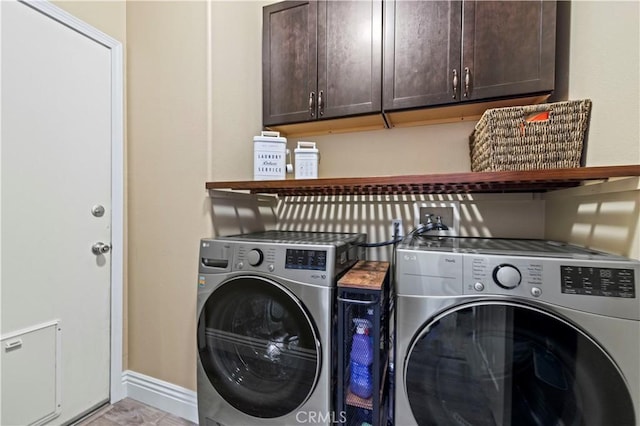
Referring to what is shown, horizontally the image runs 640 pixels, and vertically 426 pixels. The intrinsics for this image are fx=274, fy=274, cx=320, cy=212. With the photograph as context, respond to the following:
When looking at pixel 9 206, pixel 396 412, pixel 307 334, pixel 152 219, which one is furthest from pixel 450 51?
pixel 9 206

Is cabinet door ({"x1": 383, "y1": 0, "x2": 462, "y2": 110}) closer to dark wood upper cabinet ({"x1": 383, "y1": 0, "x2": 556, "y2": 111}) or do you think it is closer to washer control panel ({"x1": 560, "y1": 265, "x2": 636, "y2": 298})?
dark wood upper cabinet ({"x1": 383, "y1": 0, "x2": 556, "y2": 111})

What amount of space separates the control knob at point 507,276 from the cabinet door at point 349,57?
0.96 meters

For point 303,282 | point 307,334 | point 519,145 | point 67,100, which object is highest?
point 67,100

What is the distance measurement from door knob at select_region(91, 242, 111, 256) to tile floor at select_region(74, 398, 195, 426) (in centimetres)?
86

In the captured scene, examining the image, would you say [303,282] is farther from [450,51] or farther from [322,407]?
[450,51]

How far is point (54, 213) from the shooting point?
1322 mm

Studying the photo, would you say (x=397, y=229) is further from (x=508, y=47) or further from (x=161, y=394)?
(x=161, y=394)

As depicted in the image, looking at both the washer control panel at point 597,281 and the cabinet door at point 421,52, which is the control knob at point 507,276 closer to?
the washer control panel at point 597,281

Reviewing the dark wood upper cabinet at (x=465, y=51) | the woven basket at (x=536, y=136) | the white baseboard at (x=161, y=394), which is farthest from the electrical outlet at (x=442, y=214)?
the white baseboard at (x=161, y=394)

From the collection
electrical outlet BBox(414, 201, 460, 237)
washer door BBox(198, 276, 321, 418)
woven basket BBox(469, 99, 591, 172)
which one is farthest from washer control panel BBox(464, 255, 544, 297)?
electrical outlet BBox(414, 201, 460, 237)

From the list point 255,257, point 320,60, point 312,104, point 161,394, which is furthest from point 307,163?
point 161,394

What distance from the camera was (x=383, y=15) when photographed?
1391 millimetres

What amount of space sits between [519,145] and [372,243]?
0.85 metres

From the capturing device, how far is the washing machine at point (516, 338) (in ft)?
2.46
